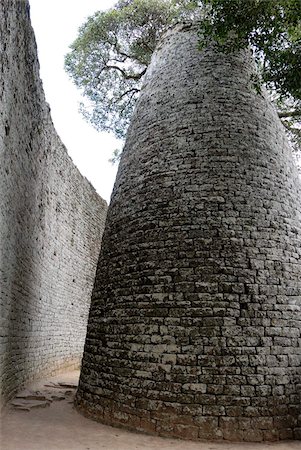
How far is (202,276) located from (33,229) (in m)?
4.60

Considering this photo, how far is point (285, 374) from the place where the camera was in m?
5.09

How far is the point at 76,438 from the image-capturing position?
15.7ft

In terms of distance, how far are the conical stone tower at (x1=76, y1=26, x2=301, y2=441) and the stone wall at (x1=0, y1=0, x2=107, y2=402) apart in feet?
5.78

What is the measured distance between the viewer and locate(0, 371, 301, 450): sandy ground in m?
4.49

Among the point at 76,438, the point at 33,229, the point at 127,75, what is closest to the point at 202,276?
the point at 76,438

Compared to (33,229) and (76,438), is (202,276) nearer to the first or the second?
(76,438)

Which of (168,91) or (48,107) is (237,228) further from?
(48,107)

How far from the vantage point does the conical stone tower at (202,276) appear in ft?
16.3

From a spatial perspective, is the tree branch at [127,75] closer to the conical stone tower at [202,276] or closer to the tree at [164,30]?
the tree at [164,30]

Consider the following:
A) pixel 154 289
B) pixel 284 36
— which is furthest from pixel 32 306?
pixel 284 36

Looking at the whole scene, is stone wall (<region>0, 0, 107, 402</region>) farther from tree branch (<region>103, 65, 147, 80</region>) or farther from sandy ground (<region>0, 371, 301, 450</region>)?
tree branch (<region>103, 65, 147, 80</region>)

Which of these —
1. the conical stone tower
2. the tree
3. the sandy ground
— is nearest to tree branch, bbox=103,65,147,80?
the tree

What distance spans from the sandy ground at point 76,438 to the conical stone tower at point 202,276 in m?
0.17

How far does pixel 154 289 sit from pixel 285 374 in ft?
7.01
